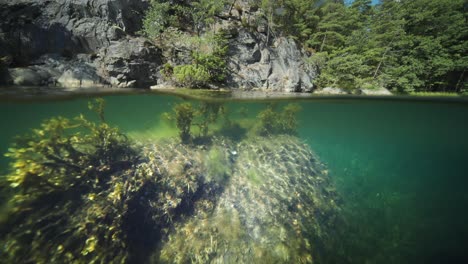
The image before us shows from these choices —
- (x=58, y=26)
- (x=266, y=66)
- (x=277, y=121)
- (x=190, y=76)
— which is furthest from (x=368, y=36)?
(x=58, y=26)

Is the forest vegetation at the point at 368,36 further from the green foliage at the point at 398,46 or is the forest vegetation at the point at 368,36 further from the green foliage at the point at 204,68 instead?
the green foliage at the point at 204,68

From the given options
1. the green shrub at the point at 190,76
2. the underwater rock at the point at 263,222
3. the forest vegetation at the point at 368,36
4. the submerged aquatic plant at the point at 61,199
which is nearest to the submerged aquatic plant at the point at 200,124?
the underwater rock at the point at 263,222

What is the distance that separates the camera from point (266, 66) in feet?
66.5

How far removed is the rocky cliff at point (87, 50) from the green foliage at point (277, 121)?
30.9ft

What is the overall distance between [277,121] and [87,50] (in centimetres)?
1726

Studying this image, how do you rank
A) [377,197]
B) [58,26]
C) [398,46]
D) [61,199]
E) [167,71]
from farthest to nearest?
[398,46] < [167,71] < [58,26] < [377,197] < [61,199]

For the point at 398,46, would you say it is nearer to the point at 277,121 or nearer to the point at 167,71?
the point at 277,121

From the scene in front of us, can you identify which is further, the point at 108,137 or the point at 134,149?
the point at 134,149

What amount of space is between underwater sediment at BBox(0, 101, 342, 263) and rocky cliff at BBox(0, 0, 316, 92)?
1058cm

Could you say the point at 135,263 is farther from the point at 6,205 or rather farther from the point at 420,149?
the point at 420,149

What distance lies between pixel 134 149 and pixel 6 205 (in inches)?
116

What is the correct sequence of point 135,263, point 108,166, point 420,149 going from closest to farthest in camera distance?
point 135,263 → point 108,166 → point 420,149

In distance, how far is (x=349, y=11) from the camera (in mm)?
23594

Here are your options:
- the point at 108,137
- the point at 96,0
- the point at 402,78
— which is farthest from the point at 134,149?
the point at 402,78
